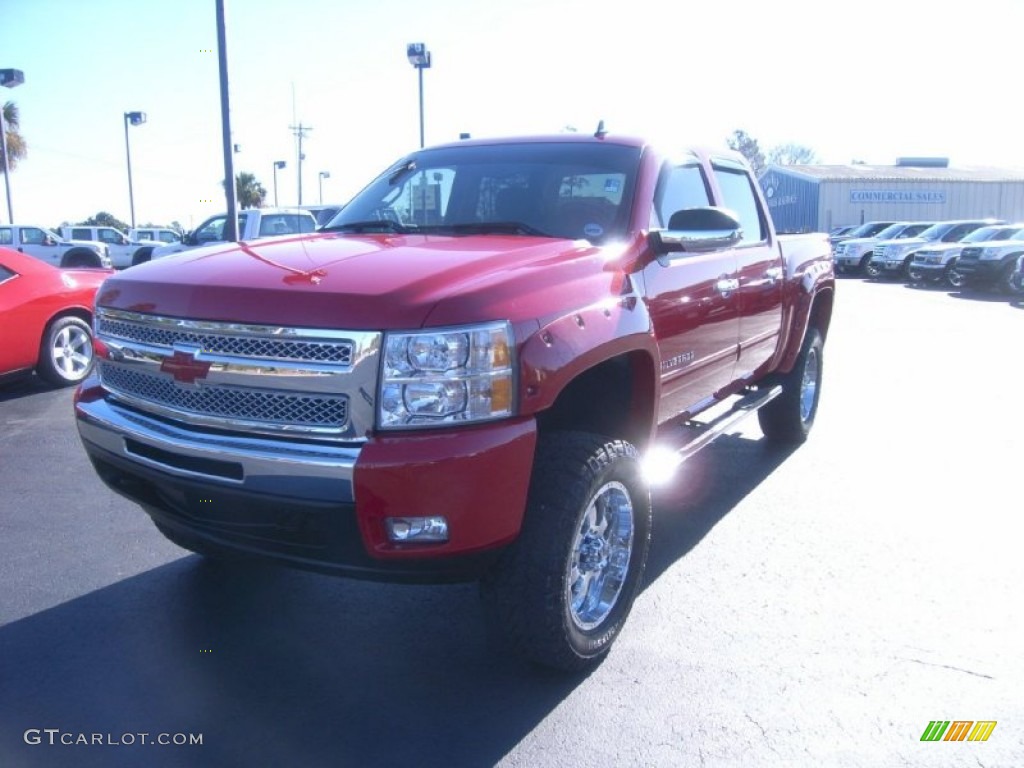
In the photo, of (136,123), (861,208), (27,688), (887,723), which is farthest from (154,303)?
(861,208)

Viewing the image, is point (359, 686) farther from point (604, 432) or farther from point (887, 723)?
point (887, 723)

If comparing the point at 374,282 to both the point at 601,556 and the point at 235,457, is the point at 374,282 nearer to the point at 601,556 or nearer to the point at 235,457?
the point at 235,457

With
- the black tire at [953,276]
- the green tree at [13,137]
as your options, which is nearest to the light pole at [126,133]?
the green tree at [13,137]

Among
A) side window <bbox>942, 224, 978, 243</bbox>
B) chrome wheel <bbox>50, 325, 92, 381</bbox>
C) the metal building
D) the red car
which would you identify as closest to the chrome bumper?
the red car

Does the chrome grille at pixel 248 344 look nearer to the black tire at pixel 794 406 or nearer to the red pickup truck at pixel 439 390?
the red pickup truck at pixel 439 390

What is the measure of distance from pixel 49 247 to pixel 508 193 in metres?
23.0

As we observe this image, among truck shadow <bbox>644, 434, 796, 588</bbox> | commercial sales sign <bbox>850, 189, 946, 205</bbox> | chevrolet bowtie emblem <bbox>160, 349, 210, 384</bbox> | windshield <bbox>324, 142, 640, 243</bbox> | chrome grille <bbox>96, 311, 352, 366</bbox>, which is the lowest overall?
truck shadow <bbox>644, 434, 796, 588</bbox>

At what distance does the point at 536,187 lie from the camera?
415 cm

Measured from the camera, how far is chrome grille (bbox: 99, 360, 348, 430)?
274 cm

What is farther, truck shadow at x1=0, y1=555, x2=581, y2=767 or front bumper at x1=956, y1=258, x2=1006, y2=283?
front bumper at x1=956, y1=258, x2=1006, y2=283

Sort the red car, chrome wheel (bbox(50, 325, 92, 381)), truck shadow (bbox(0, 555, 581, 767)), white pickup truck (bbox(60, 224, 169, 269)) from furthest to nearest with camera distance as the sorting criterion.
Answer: white pickup truck (bbox(60, 224, 169, 269)), chrome wheel (bbox(50, 325, 92, 381)), the red car, truck shadow (bbox(0, 555, 581, 767))

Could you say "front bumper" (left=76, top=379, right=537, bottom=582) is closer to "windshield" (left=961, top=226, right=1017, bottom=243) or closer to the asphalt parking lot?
the asphalt parking lot

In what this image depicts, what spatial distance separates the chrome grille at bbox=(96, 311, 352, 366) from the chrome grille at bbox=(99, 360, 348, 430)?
12 centimetres

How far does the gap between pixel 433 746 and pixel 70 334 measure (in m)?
7.23
